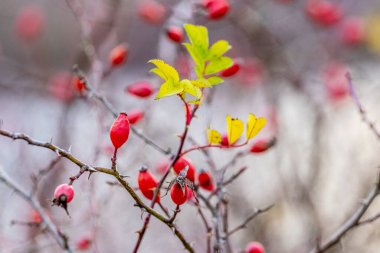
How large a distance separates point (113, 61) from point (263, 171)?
8.34 ft

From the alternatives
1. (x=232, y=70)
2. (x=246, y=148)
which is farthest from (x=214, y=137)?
(x=246, y=148)

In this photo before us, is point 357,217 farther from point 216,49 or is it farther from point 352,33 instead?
point 352,33

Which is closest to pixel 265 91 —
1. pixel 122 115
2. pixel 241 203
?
Answer: pixel 241 203

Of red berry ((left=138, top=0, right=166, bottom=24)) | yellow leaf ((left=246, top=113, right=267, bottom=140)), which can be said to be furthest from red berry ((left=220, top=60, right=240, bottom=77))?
red berry ((left=138, top=0, right=166, bottom=24))

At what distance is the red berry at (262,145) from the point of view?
132 cm

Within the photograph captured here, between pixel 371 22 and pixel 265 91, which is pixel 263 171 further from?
pixel 371 22

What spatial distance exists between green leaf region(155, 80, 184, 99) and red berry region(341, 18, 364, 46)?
2851mm

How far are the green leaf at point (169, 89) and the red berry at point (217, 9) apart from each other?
0.71m

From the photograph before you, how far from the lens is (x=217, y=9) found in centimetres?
159

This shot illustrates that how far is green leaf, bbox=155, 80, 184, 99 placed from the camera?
A: 914 mm

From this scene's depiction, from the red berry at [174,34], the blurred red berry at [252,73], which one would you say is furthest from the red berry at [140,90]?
the blurred red berry at [252,73]

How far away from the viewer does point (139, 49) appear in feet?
32.8

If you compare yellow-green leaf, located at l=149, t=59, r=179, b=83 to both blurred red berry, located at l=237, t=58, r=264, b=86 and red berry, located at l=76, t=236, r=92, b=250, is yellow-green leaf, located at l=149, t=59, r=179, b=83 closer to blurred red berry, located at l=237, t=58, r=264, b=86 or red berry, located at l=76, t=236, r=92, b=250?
red berry, located at l=76, t=236, r=92, b=250

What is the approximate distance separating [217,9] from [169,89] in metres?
0.72
